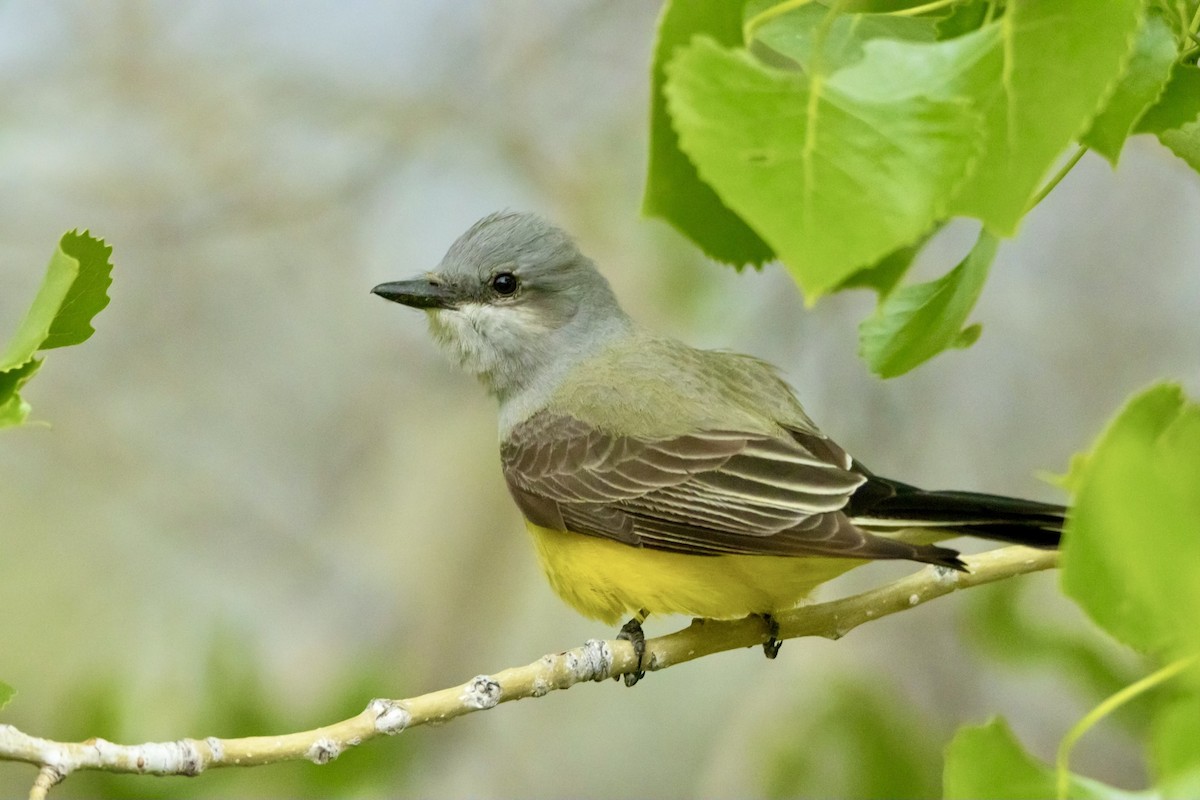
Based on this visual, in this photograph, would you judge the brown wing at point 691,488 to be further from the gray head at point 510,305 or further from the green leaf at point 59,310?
the green leaf at point 59,310

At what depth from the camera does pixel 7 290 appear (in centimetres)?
530

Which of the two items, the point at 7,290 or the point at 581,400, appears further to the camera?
the point at 7,290

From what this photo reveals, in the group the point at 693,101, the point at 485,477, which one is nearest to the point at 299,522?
the point at 485,477

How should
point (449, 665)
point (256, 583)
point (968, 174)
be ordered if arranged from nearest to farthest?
point (968, 174)
point (449, 665)
point (256, 583)

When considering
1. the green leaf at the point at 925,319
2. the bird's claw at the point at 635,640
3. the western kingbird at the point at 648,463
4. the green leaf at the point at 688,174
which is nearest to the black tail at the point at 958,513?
the western kingbird at the point at 648,463

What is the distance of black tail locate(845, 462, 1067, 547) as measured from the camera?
166 cm

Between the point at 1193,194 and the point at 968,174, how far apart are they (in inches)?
185

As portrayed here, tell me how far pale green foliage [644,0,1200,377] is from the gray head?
152cm

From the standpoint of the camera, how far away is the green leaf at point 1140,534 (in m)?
0.74

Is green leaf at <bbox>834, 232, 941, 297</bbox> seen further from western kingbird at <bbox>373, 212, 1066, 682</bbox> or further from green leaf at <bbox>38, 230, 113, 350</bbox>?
green leaf at <bbox>38, 230, 113, 350</bbox>

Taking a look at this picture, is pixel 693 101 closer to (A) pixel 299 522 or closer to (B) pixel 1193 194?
(B) pixel 1193 194

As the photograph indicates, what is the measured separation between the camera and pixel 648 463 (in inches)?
91.7

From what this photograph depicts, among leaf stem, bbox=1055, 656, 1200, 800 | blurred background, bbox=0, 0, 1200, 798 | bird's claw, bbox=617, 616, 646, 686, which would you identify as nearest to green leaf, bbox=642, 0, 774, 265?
leaf stem, bbox=1055, 656, 1200, 800

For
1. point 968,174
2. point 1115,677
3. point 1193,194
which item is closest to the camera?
point 968,174
